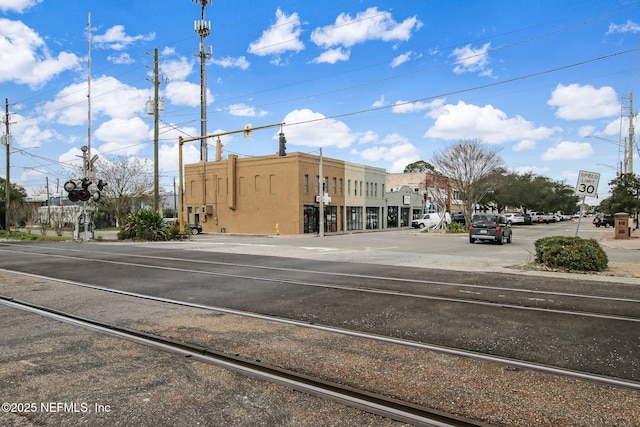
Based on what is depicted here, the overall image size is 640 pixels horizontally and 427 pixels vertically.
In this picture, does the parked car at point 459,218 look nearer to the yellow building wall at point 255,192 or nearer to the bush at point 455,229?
the bush at point 455,229

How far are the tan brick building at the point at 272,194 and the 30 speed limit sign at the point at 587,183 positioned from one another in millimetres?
26880

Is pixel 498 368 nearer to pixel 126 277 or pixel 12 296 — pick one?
pixel 12 296

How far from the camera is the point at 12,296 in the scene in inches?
339

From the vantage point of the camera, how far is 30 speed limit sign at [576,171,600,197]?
14.7m

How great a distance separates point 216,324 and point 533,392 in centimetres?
426

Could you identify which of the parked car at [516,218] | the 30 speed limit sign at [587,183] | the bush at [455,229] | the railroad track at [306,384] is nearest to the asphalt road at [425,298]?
the railroad track at [306,384]

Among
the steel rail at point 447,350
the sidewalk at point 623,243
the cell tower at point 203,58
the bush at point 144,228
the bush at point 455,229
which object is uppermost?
the cell tower at point 203,58

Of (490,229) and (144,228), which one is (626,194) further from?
(144,228)

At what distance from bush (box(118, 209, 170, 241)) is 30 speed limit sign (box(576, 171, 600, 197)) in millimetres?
23496

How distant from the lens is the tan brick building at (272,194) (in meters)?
40.4

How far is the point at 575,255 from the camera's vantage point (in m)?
12.4

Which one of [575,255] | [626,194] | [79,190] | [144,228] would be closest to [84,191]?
[79,190]

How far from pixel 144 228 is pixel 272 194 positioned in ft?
48.4

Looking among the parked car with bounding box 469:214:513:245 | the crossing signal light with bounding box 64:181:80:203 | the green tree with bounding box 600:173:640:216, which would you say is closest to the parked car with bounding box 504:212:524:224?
the green tree with bounding box 600:173:640:216
